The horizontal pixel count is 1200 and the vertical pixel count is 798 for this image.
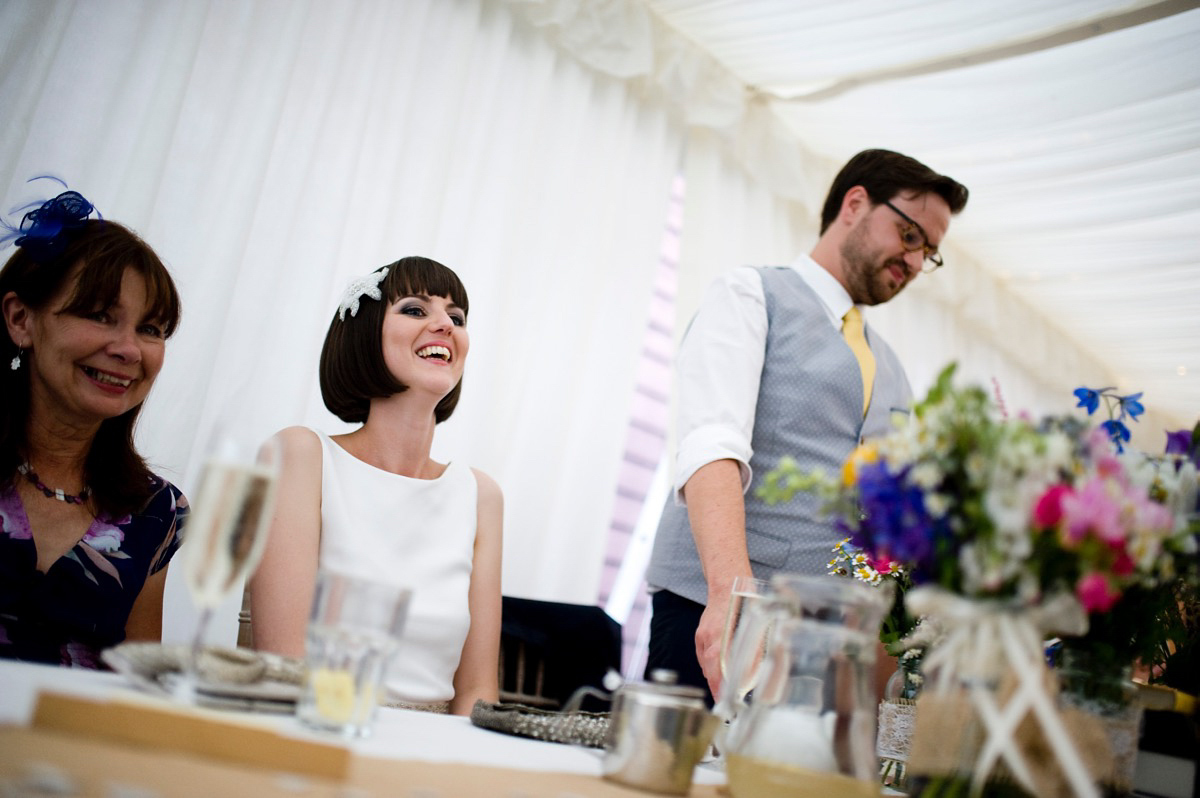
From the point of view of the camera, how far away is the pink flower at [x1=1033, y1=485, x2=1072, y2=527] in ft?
2.15

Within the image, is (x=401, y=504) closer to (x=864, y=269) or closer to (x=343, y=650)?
(x=343, y=650)

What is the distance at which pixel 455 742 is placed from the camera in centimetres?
91

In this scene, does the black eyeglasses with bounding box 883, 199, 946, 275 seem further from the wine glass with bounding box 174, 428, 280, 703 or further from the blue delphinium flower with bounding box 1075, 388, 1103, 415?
the wine glass with bounding box 174, 428, 280, 703

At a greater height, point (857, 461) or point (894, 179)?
point (894, 179)

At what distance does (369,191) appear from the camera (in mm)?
2748

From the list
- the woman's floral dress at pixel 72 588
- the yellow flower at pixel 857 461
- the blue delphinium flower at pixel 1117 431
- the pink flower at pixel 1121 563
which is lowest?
the woman's floral dress at pixel 72 588

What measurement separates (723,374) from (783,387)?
0.21 m

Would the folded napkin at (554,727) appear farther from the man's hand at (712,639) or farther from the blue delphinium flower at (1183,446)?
the blue delphinium flower at (1183,446)

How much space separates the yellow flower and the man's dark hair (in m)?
1.58

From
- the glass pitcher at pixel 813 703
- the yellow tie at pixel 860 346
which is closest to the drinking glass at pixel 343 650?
the glass pitcher at pixel 813 703

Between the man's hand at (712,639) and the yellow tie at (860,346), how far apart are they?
0.84 meters

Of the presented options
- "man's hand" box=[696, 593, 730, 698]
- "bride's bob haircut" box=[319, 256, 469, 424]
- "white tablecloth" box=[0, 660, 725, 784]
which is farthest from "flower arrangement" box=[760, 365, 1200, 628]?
"bride's bob haircut" box=[319, 256, 469, 424]

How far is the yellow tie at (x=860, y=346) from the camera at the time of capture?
7.03 feet

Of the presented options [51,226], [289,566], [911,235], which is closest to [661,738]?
[289,566]
